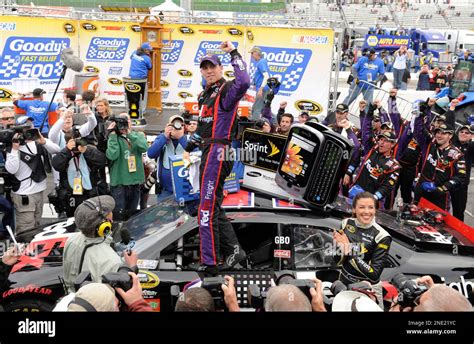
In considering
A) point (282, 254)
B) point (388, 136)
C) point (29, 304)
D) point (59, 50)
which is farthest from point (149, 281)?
point (59, 50)

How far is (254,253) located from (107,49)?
1085 cm

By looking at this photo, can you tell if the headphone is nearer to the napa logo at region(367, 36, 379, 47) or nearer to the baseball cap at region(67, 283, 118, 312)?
the baseball cap at region(67, 283, 118, 312)

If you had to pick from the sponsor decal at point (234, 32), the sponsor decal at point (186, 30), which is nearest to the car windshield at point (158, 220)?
the sponsor decal at point (234, 32)

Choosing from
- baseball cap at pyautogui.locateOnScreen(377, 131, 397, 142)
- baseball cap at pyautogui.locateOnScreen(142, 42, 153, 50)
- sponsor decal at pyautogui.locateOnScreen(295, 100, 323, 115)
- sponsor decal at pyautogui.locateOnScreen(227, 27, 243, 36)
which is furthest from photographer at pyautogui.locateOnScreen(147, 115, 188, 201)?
sponsor decal at pyautogui.locateOnScreen(227, 27, 243, 36)

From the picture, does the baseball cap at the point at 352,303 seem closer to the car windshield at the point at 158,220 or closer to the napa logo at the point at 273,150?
the car windshield at the point at 158,220

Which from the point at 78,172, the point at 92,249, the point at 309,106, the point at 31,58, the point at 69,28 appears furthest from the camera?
the point at 69,28

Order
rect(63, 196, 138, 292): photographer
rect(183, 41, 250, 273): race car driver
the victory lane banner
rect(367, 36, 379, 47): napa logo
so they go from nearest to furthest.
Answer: rect(63, 196, 138, 292): photographer
rect(183, 41, 250, 273): race car driver
the victory lane banner
rect(367, 36, 379, 47): napa logo

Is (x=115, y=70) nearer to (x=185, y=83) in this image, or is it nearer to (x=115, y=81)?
(x=115, y=81)

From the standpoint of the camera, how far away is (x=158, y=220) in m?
4.99

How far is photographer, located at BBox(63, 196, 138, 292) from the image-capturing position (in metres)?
3.72

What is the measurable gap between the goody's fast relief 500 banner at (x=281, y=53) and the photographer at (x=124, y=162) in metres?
7.38

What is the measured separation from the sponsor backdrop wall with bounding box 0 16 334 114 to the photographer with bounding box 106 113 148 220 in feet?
22.4
